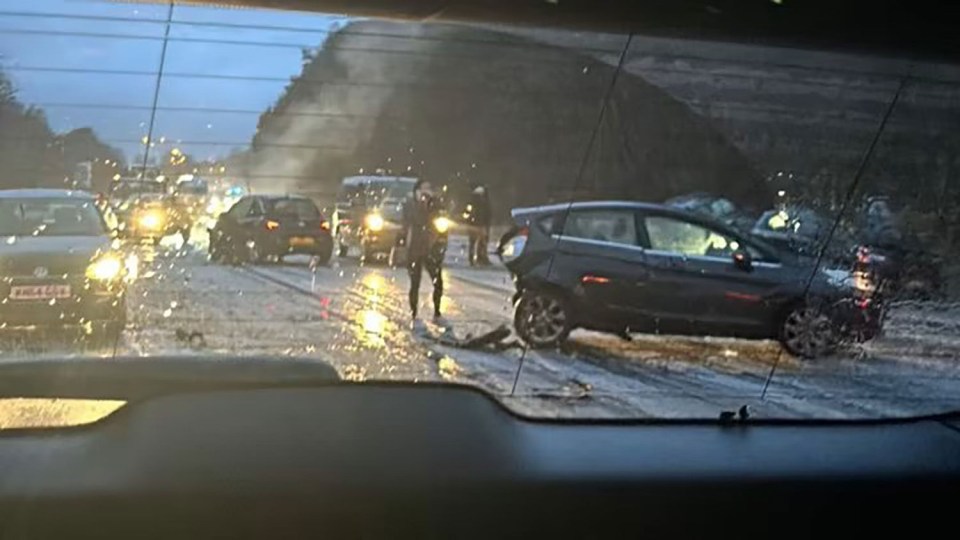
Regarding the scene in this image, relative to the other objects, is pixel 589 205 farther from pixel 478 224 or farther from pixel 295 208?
pixel 295 208

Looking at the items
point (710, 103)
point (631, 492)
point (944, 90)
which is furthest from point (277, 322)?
point (944, 90)

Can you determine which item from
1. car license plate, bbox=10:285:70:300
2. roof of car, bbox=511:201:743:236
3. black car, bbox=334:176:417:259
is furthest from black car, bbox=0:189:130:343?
roof of car, bbox=511:201:743:236

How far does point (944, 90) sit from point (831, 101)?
0.39 m

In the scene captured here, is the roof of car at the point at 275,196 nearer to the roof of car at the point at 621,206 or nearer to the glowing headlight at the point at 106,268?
the glowing headlight at the point at 106,268

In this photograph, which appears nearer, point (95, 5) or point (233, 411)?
point (233, 411)

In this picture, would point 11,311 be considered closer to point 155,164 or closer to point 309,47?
point 155,164

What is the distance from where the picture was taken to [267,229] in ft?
13.8

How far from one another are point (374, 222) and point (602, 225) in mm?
756

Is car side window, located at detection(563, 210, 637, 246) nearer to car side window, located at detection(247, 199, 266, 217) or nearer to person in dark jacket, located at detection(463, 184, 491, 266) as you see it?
person in dark jacket, located at detection(463, 184, 491, 266)

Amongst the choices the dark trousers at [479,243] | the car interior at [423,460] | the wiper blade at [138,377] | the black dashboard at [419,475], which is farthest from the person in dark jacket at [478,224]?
the wiper blade at [138,377]

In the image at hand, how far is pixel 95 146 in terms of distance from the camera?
12.8 ft

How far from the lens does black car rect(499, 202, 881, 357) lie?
4.38 m

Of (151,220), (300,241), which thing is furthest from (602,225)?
(151,220)

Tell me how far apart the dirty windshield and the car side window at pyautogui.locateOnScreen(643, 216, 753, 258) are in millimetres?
12
